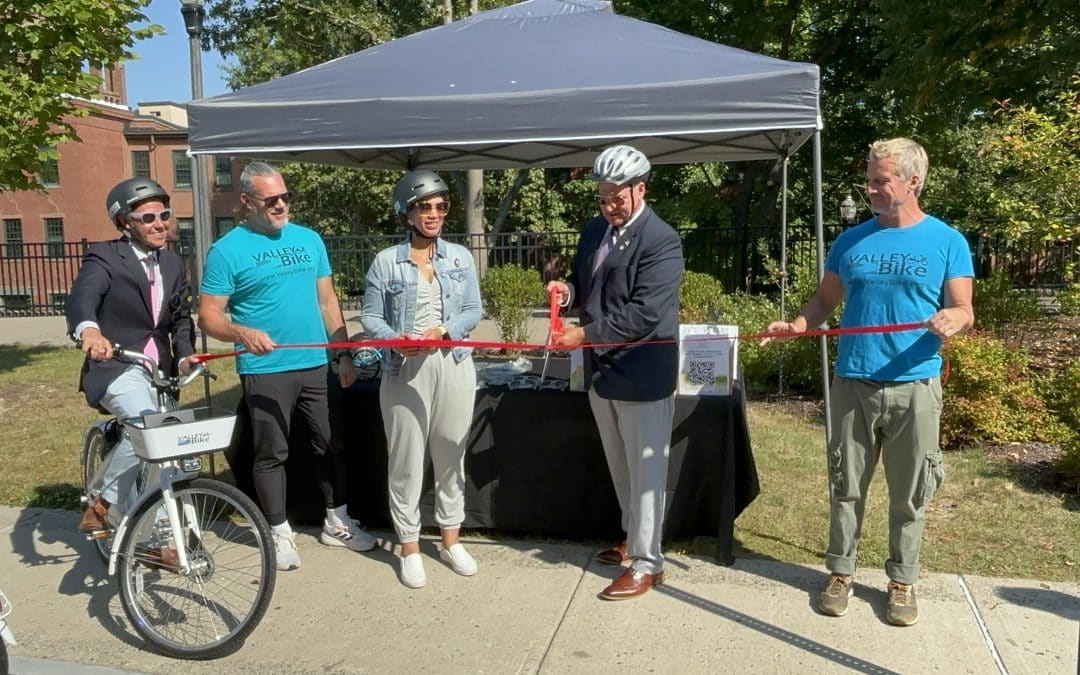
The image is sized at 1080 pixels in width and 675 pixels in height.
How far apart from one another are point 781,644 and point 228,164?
36.8 meters

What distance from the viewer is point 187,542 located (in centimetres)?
339

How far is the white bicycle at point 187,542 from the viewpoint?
3.28 metres

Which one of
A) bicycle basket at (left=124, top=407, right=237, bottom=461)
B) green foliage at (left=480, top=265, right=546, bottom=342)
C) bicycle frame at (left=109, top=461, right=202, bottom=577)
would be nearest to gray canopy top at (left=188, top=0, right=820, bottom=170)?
bicycle basket at (left=124, top=407, right=237, bottom=461)

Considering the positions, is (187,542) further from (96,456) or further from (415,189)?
(415,189)

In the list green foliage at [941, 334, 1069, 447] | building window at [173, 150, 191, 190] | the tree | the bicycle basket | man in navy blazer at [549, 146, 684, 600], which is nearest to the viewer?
the bicycle basket

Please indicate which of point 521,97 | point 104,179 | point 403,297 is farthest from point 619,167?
point 104,179

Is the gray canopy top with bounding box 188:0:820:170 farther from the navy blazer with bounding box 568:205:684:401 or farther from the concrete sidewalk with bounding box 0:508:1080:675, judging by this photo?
the concrete sidewalk with bounding box 0:508:1080:675

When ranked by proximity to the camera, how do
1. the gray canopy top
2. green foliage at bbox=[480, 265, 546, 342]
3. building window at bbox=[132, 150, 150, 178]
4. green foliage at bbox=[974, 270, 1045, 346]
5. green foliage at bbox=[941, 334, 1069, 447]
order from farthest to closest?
building window at bbox=[132, 150, 150, 178]
green foliage at bbox=[480, 265, 546, 342]
green foliage at bbox=[974, 270, 1045, 346]
green foliage at bbox=[941, 334, 1069, 447]
the gray canopy top

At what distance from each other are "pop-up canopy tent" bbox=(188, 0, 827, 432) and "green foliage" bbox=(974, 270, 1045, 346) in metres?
3.58

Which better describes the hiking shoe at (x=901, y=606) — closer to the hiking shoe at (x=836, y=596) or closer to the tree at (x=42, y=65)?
the hiking shoe at (x=836, y=596)

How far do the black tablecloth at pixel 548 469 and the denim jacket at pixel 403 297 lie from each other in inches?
24.8

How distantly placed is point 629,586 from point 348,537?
1478mm

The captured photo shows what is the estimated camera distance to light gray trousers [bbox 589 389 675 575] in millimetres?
3670

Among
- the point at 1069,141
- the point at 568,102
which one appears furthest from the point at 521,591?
the point at 1069,141
